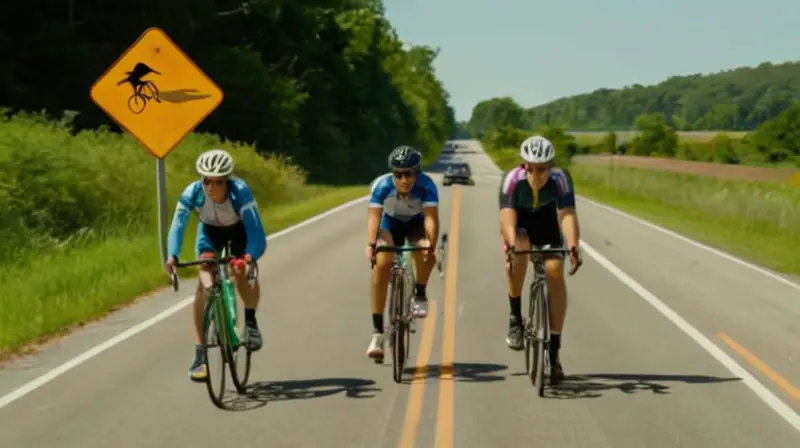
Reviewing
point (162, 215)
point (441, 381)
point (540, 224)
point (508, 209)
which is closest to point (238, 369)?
point (441, 381)

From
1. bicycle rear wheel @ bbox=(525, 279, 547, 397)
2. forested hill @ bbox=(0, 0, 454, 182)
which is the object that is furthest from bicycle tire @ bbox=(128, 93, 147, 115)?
forested hill @ bbox=(0, 0, 454, 182)

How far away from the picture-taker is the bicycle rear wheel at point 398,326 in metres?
8.52

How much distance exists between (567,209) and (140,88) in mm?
8987

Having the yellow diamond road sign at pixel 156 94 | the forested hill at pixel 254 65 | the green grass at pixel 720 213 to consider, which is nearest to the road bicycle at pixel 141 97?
the yellow diamond road sign at pixel 156 94

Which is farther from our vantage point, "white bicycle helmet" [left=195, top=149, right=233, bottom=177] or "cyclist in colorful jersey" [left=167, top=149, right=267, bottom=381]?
"cyclist in colorful jersey" [left=167, top=149, right=267, bottom=381]

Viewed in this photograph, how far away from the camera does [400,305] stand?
344 inches

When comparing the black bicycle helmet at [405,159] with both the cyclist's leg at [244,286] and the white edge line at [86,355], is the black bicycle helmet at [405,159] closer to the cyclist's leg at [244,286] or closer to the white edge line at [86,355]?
the cyclist's leg at [244,286]

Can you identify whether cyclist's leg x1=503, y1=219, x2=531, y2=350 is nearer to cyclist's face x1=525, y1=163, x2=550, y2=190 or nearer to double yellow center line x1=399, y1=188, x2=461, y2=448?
cyclist's face x1=525, y1=163, x2=550, y2=190

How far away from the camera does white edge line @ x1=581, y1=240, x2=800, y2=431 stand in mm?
7859

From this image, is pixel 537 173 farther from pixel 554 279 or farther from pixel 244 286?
pixel 244 286

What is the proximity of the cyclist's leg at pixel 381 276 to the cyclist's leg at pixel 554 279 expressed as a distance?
119 centimetres

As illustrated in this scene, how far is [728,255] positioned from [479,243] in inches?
192

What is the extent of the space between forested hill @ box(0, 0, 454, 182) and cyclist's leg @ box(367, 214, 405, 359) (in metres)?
28.6

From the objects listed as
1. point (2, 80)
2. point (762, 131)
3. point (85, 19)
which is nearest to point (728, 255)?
point (2, 80)
